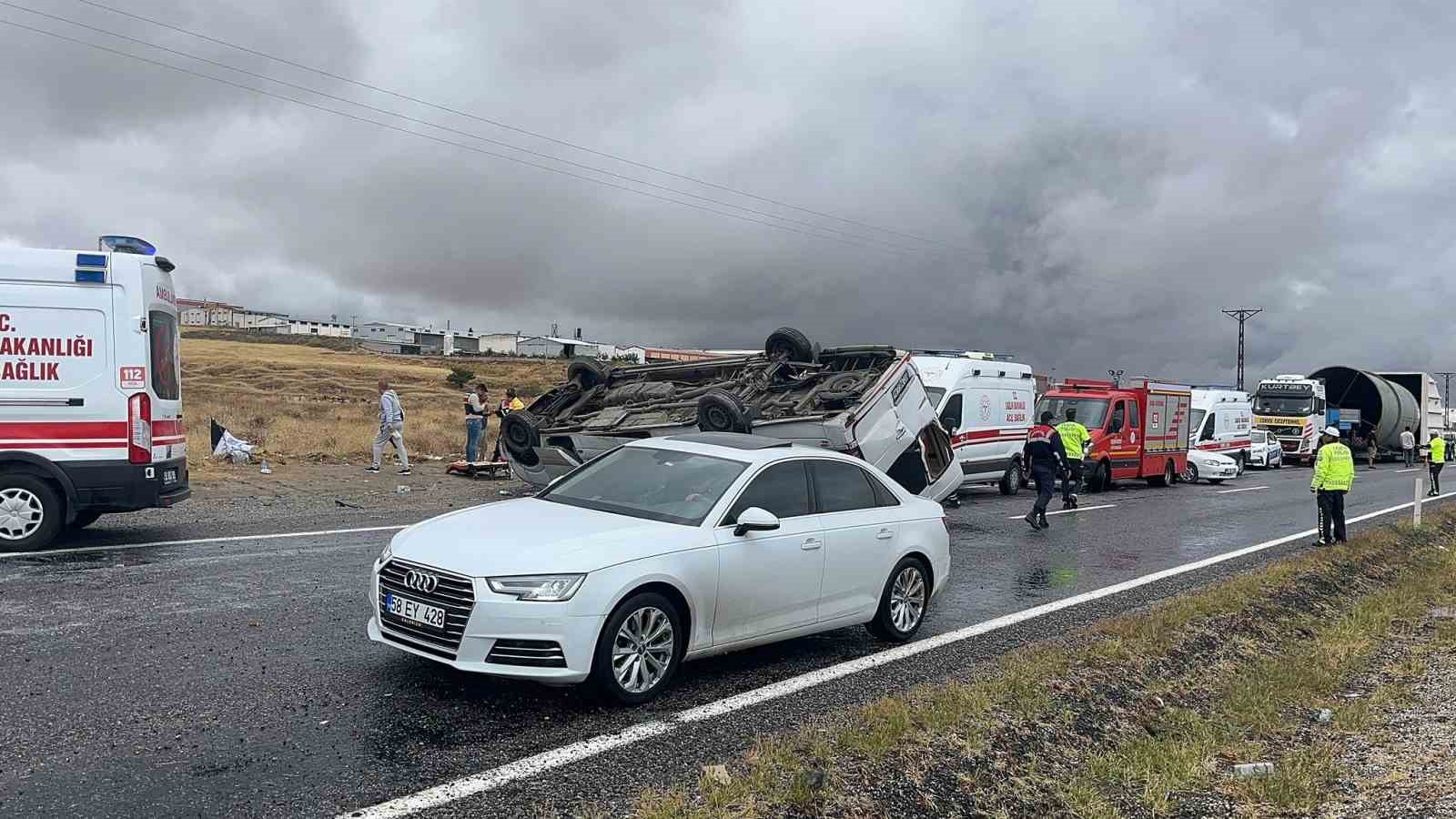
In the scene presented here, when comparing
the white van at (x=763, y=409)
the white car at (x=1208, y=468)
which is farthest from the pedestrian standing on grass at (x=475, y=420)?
the white car at (x=1208, y=468)

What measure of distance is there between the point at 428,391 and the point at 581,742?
4794 cm

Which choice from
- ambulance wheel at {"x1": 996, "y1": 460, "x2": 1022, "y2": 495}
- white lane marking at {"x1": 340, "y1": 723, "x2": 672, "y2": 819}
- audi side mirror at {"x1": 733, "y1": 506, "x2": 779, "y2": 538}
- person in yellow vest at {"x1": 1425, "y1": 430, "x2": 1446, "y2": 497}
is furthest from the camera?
person in yellow vest at {"x1": 1425, "y1": 430, "x2": 1446, "y2": 497}

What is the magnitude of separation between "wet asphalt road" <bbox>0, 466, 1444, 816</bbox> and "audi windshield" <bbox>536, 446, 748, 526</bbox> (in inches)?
40.8

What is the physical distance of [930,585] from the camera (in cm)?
760

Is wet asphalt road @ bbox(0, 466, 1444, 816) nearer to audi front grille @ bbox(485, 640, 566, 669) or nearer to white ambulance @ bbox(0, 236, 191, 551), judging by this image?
audi front grille @ bbox(485, 640, 566, 669)

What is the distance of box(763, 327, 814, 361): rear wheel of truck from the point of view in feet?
43.0

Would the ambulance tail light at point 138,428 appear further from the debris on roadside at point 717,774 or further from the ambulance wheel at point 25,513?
the debris on roadside at point 717,774

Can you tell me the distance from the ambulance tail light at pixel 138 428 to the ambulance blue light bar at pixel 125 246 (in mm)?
1412

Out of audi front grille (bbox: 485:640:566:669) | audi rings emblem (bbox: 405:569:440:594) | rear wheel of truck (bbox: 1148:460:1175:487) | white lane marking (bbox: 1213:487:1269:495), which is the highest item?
audi rings emblem (bbox: 405:569:440:594)

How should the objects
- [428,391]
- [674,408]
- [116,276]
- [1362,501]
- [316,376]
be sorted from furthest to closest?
[316,376] → [428,391] → [1362,501] → [674,408] → [116,276]

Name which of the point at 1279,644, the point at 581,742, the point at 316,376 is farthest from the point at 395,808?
the point at 316,376

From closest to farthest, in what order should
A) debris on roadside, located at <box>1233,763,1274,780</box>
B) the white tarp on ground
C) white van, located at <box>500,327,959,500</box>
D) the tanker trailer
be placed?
1. debris on roadside, located at <box>1233,763,1274,780</box>
2. white van, located at <box>500,327,959,500</box>
3. the white tarp on ground
4. the tanker trailer

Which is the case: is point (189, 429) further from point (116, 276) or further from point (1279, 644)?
point (1279, 644)

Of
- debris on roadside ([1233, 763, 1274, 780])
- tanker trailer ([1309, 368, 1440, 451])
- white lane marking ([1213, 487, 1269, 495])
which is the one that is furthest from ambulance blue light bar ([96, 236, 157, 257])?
tanker trailer ([1309, 368, 1440, 451])
